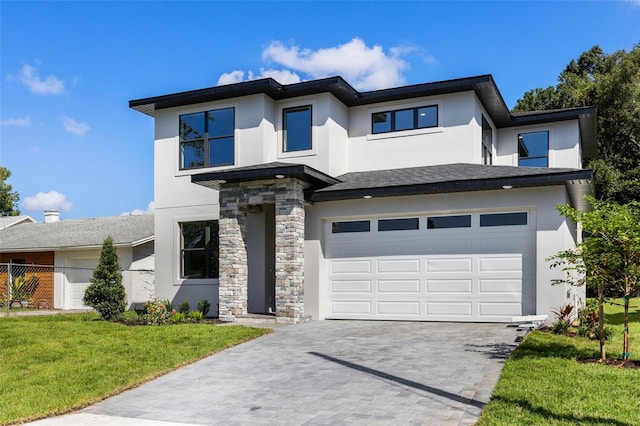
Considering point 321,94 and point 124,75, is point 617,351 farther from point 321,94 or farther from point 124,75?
point 124,75

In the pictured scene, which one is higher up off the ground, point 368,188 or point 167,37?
point 167,37

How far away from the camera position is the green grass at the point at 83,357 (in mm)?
7730

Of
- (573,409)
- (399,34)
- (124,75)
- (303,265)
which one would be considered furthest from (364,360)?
(124,75)

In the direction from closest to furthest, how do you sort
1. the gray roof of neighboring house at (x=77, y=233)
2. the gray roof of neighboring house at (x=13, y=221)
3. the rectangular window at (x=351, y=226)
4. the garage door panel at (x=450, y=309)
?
the garage door panel at (x=450, y=309) < the rectangular window at (x=351, y=226) < the gray roof of neighboring house at (x=77, y=233) < the gray roof of neighboring house at (x=13, y=221)

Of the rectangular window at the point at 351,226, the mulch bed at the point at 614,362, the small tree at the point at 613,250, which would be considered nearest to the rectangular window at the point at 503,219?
the rectangular window at the point at 351,226

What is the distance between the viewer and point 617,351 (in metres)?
9.73

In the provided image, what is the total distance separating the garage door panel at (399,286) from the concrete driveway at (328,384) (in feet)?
8.39

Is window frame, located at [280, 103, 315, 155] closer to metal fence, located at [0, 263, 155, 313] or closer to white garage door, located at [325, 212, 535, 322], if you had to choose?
white garage door, located at [325, 212, 535, 322]

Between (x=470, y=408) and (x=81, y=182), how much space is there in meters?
17.2

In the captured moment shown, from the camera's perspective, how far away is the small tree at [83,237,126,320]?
15914 mm

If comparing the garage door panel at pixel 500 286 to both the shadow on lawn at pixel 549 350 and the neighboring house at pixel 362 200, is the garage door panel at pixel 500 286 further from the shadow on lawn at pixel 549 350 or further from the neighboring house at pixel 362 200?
the shadow on lawn at pixel 549 350

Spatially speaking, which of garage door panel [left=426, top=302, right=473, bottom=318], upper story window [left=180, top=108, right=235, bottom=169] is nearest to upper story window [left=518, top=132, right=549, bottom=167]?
garage door panel [left=426, top=302, right=473, bottom=318]

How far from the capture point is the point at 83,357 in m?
10.0

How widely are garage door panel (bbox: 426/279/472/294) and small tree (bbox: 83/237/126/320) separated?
860 centimetres
